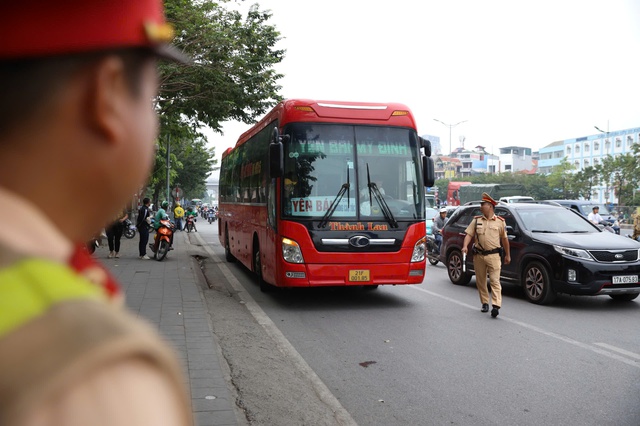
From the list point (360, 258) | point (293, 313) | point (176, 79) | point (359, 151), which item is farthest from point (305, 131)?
point (176, 79)

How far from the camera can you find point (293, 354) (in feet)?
22.6

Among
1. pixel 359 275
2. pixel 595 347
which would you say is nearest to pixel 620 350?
pixel 595 347

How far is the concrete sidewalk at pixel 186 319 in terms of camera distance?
4730mm

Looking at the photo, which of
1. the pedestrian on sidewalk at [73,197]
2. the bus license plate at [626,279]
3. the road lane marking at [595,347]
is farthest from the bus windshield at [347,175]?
the pedestrian on sidewalk at [73,197]

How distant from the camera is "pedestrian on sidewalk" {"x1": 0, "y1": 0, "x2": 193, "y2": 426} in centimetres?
54

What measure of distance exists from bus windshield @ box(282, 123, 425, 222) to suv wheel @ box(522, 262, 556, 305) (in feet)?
8.09

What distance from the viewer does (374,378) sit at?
600cm

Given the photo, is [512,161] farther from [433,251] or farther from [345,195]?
[345,195]

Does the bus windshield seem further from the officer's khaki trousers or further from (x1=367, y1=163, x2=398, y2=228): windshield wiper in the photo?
the officer's khaki trousers

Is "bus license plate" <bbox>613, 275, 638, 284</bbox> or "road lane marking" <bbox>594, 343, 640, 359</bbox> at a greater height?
"bus license plate" <bbox>613, 275, 638, 284</bbox>

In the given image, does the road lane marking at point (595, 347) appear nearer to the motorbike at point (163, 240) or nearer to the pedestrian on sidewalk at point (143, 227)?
the motorbike at point (163, 240)

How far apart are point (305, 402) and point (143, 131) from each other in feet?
15.7

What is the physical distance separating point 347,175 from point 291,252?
5.05 ft

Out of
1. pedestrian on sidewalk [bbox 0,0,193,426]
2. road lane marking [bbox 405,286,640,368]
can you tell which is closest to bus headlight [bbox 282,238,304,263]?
road lane marking [bbox 405,286,640,368]
